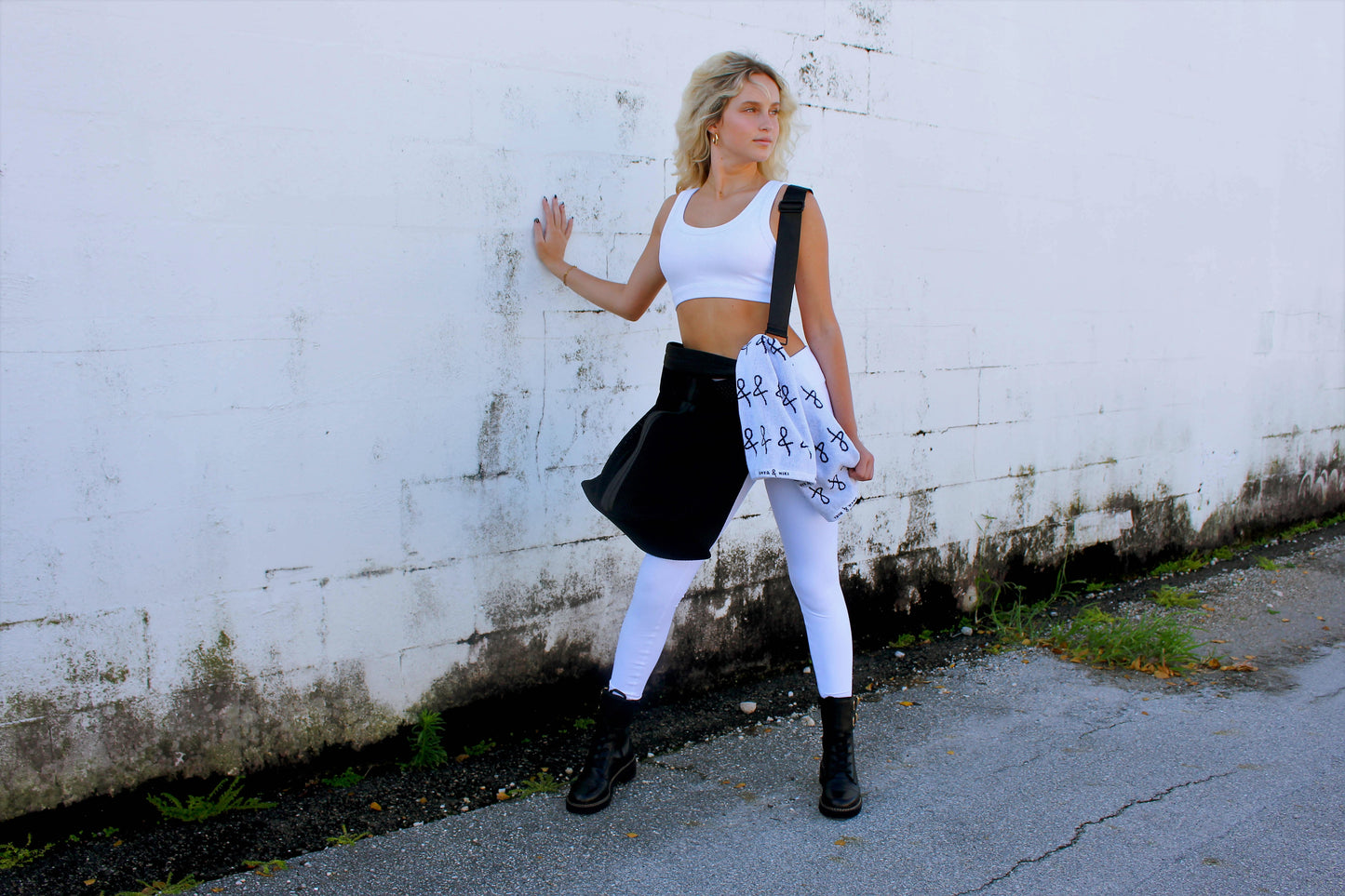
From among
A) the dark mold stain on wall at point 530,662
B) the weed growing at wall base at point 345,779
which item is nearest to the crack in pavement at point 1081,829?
the dark mold stain on wall at point 530,662

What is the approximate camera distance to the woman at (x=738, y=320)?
254 cm

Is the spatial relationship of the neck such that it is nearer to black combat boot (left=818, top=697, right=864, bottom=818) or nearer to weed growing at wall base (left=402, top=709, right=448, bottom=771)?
black combat boot (left=818, top=697, right=864, bottom=818)

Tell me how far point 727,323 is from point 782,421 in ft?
1.04

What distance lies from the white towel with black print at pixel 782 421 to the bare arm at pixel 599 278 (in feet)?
1.64

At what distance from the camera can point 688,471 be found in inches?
102

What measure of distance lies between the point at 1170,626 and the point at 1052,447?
0.96m

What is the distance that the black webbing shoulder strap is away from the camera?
2486 millimetres

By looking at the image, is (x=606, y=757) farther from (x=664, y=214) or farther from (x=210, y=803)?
(x=664, y=214)

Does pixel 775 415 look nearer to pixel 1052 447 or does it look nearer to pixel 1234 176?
pixel 1052 447

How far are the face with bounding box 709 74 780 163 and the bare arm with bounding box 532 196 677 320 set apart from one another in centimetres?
27

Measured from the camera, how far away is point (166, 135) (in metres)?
2.45

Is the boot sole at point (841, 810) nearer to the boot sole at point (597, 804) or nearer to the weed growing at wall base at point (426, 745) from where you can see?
the boot sole at point (597, 804)

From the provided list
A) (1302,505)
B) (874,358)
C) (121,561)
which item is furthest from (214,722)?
(1302,505)

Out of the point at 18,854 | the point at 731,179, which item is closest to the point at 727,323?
the point at 731,179
